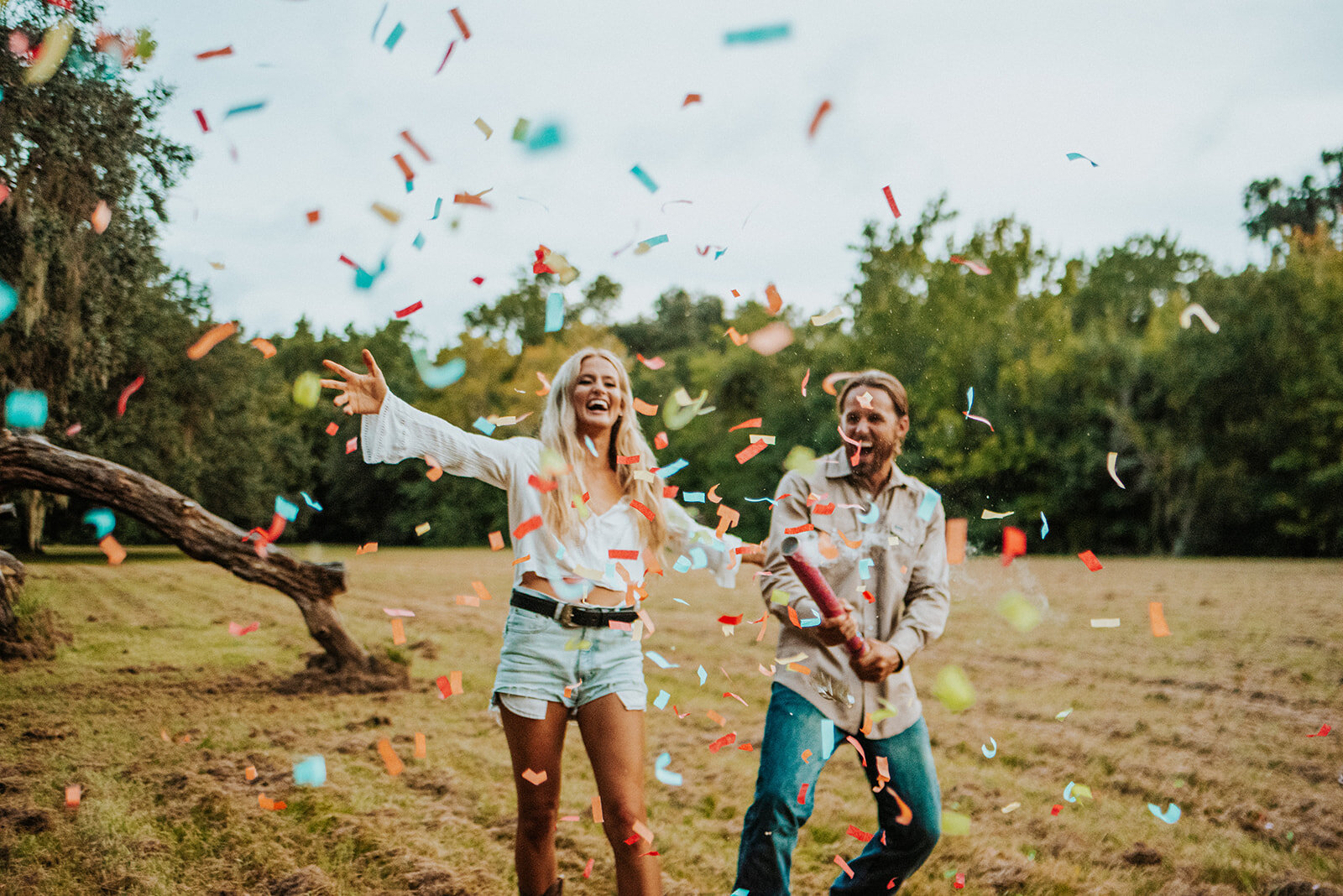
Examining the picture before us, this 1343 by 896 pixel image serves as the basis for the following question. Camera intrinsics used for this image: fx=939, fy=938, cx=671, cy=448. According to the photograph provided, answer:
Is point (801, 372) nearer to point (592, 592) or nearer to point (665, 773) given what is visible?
point (665, 773)

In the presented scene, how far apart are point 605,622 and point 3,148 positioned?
8183 mm

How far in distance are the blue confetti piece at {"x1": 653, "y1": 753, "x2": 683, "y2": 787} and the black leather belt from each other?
2653 mm

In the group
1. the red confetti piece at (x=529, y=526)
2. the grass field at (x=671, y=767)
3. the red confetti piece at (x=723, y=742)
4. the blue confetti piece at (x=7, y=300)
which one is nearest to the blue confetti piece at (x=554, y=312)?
the red confetti piece at (x=529, y=526)

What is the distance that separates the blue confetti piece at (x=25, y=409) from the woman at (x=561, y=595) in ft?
22.3

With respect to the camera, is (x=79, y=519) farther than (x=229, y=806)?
Yes

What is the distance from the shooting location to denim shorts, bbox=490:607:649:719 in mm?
2391

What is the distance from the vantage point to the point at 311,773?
4703mm

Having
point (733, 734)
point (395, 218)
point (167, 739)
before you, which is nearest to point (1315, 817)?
point (733, 734)

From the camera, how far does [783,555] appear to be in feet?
8.22

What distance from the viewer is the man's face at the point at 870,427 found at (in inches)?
107

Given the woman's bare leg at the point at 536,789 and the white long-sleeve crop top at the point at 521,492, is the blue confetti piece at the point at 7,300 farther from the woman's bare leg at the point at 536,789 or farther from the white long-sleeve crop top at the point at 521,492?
the woman's bare leg at the point at 536,789

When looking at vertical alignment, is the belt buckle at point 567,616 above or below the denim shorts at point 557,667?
above

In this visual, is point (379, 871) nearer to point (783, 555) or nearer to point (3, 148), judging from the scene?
point (783, 555)

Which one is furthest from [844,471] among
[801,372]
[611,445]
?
[801,372]
